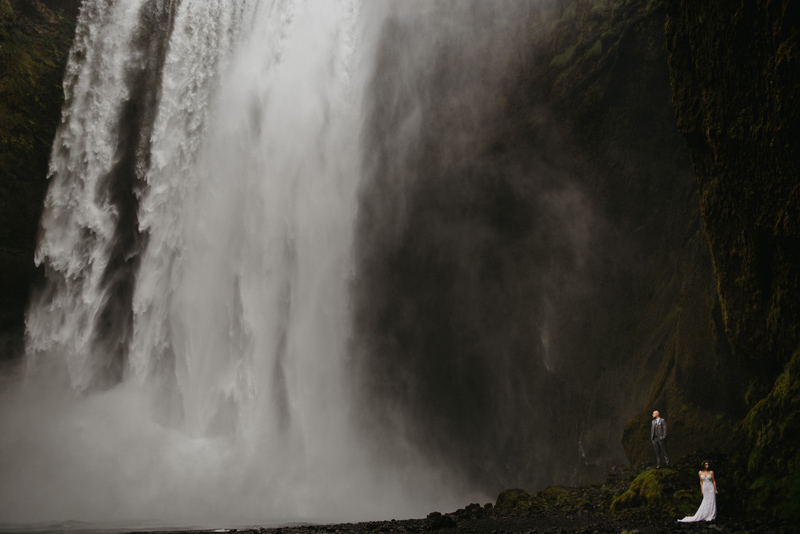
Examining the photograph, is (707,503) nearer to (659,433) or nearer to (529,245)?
(659,433)

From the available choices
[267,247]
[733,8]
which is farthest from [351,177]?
[733,8]

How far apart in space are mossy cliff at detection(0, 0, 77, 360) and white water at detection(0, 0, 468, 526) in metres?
0.64

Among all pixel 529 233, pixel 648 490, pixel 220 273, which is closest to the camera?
pixel 648 490

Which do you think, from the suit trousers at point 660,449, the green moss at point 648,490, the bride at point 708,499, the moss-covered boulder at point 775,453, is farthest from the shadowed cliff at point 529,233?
the bride at point 708,499

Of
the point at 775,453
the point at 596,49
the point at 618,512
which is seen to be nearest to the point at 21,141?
the point at 596,49

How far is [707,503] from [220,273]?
61.6 feet

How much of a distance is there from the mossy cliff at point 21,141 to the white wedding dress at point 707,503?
82.2ft

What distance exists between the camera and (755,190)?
9.16 meters

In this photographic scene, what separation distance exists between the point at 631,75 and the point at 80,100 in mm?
22352

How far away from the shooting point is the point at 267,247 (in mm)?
22781

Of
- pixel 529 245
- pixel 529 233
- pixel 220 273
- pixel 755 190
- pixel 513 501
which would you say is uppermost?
pixel 529 233

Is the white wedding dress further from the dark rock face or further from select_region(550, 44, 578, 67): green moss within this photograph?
select_region(550, 44, 578, 67): green moss

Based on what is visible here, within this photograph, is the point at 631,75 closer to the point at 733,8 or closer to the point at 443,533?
the point at 733,8

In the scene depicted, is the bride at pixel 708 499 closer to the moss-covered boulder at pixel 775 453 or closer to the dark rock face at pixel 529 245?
the moss-covered boulder at pixel 775 453
